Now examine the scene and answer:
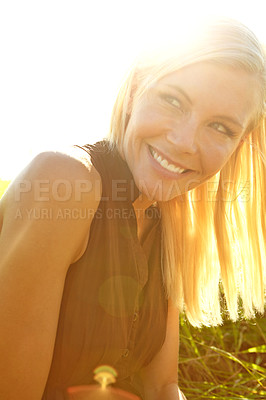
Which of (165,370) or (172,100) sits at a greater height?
(172,100)

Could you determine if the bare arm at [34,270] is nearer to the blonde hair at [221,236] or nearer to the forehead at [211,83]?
the forehead at [211,83]

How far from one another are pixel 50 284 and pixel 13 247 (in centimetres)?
18

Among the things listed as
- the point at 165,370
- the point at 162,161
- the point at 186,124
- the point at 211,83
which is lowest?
the point at 165,370

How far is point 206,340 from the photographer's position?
3699 mm

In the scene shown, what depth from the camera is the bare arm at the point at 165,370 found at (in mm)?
2709

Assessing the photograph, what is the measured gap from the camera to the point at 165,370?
8.91 ft

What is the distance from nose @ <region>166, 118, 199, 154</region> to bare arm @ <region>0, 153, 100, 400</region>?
470 millimetres

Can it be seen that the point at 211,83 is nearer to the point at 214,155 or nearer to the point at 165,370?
the point at 214,155

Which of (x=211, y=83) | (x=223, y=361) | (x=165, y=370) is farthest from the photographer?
→ (x=223, y=361)

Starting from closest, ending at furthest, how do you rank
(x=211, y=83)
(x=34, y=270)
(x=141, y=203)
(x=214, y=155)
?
1. (x=34, y=270)
2. (x=211, y=83)
3. (x=214, y=155)
4. (x=141, y=203)

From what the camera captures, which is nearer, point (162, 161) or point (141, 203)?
point (162, 161)

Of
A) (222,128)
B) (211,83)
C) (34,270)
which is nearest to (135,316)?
(34,270)

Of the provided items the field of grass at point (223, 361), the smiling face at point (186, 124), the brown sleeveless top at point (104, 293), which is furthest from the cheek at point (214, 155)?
the field of grass at point (223, 361)

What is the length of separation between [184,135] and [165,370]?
1396 mm
